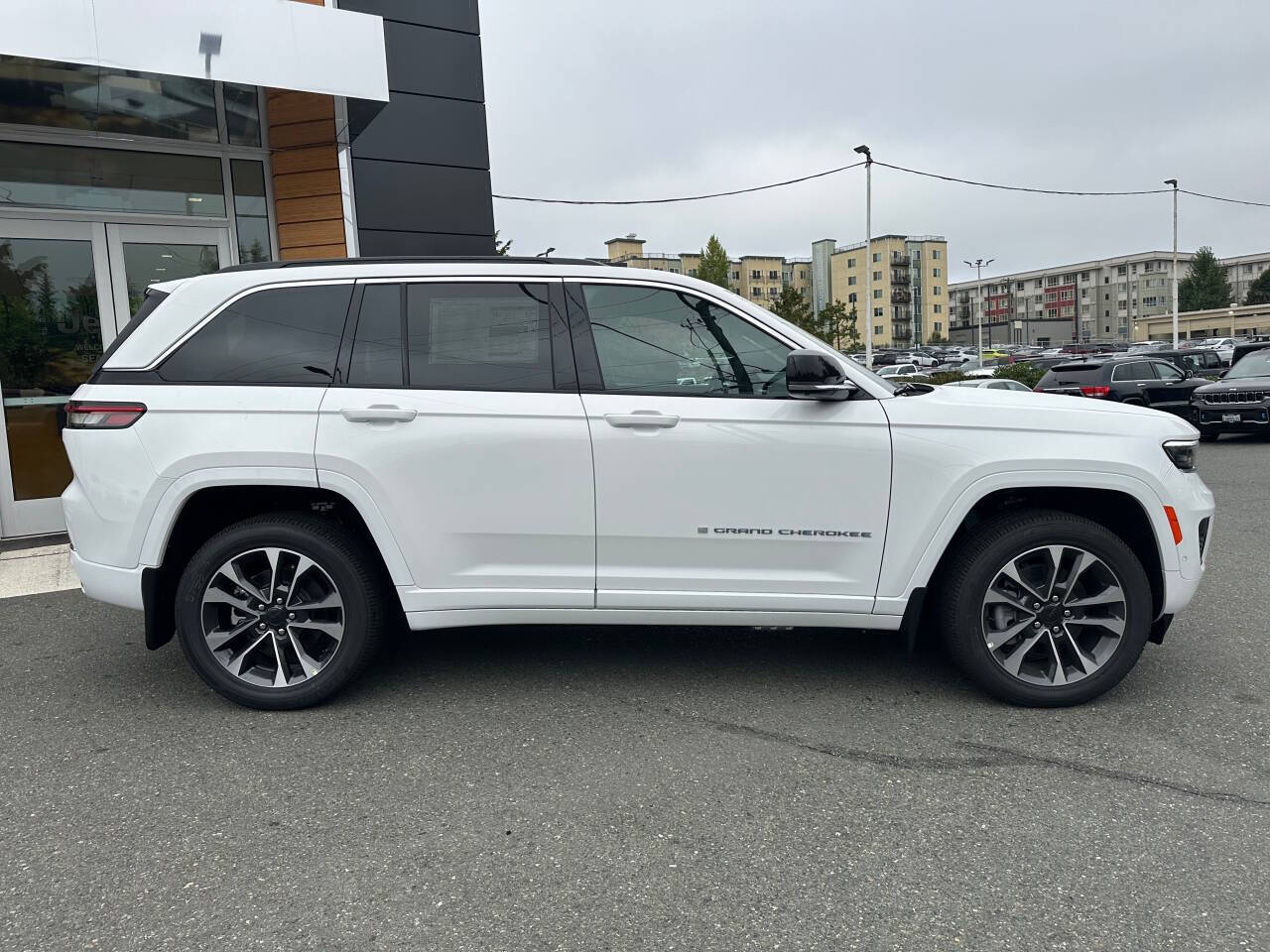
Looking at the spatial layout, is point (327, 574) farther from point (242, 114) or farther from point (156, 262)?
point (242, 114)

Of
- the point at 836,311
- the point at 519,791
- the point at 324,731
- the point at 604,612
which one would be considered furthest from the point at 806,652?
the point at 836,311

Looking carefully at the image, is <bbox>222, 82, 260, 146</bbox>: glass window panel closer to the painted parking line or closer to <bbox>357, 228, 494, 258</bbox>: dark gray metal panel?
<bbox>357, 228, 494, 258</bbox>: dark gray metal panel

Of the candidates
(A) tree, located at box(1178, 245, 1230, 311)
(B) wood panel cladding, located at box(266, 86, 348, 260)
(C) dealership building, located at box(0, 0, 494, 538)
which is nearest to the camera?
(C) dealership building, located at box(0, 0, 494, 538)

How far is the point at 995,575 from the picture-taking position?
3.66 m

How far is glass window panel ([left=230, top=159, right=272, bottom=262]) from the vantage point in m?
8.38

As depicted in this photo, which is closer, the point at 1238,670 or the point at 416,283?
the point at 416,283

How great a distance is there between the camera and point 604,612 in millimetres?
3799

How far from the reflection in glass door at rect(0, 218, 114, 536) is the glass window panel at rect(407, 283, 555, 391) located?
17.2ft

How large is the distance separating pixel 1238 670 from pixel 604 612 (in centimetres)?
293

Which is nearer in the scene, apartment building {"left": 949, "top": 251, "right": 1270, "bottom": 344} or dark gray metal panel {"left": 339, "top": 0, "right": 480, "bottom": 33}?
dark gray metal panel {"left": 339, "top": 0, "right": 480, "bottom": 33}

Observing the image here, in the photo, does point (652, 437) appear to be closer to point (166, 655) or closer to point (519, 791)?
point (519, 791)

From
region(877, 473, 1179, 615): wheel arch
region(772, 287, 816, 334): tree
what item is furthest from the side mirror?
region(772, 287, 816, 334): tree

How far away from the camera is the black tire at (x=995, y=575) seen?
3.63m

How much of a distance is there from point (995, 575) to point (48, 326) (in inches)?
300
